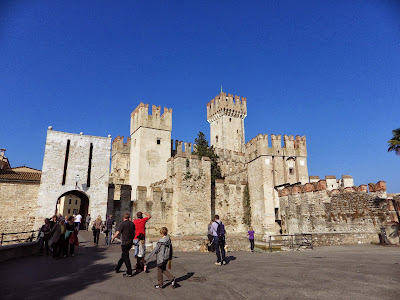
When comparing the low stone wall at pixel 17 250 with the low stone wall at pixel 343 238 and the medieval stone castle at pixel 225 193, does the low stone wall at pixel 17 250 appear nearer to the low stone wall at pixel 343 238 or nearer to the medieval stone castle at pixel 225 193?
the medieval stone castle at pixel 225 193

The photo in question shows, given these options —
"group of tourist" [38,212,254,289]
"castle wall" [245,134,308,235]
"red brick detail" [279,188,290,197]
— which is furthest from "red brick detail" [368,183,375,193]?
"group of tourist" [38,212,254,289]

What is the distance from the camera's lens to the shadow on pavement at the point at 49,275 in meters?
5.48

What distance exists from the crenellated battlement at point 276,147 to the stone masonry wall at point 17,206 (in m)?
20.2

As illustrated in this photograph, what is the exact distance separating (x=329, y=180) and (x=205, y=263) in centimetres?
1686

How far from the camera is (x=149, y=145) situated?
93.9 feet

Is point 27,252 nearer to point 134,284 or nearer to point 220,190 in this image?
point 134,284

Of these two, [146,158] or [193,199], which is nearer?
[193,199]

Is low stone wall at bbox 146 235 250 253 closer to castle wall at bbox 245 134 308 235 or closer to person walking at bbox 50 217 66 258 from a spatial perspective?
person walking at bbox 50 217 66 258

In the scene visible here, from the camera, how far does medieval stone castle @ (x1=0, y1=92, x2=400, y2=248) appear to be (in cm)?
1781

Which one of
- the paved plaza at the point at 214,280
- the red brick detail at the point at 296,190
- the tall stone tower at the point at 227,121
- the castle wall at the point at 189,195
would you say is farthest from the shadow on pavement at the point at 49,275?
the tall stone tower at the point at 227,121

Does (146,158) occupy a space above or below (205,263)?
above

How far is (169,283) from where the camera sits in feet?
20.9

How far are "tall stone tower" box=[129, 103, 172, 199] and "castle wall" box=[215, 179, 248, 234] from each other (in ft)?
24.7

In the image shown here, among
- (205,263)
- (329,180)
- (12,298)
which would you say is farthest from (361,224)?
(12,298)
